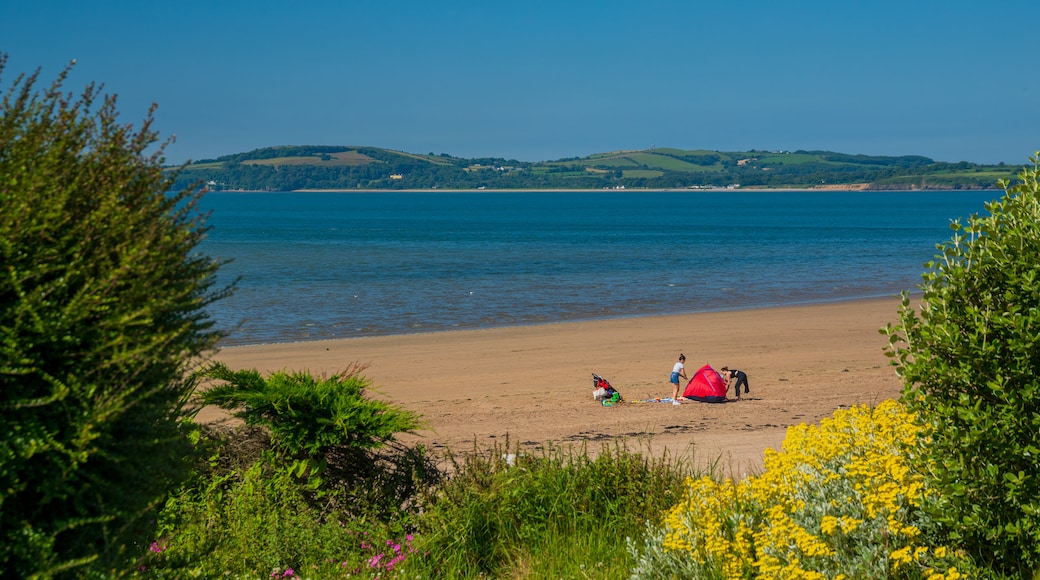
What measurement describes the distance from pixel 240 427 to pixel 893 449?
4.13m

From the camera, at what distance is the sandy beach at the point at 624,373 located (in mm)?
12656

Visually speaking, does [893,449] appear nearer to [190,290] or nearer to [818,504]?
[818,504]

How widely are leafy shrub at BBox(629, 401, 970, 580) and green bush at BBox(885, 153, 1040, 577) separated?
0.22m

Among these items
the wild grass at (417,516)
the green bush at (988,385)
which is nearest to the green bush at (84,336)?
the wild grass at (417,516)

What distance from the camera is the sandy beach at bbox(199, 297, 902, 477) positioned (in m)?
12.7

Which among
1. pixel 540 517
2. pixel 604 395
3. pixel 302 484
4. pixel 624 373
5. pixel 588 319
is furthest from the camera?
pixel 588 319

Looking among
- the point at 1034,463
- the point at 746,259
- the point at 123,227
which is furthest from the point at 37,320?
the point at 746,259

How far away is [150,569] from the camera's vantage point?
12.0 feet

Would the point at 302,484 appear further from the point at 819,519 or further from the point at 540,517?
the point at 819,519

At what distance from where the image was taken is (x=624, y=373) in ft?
65.3

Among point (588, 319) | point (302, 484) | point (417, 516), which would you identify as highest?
point (302, 484)

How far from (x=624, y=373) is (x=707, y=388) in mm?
4133

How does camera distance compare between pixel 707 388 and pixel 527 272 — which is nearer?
pixel 707 388

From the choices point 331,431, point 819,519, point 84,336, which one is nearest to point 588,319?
point 331,431
